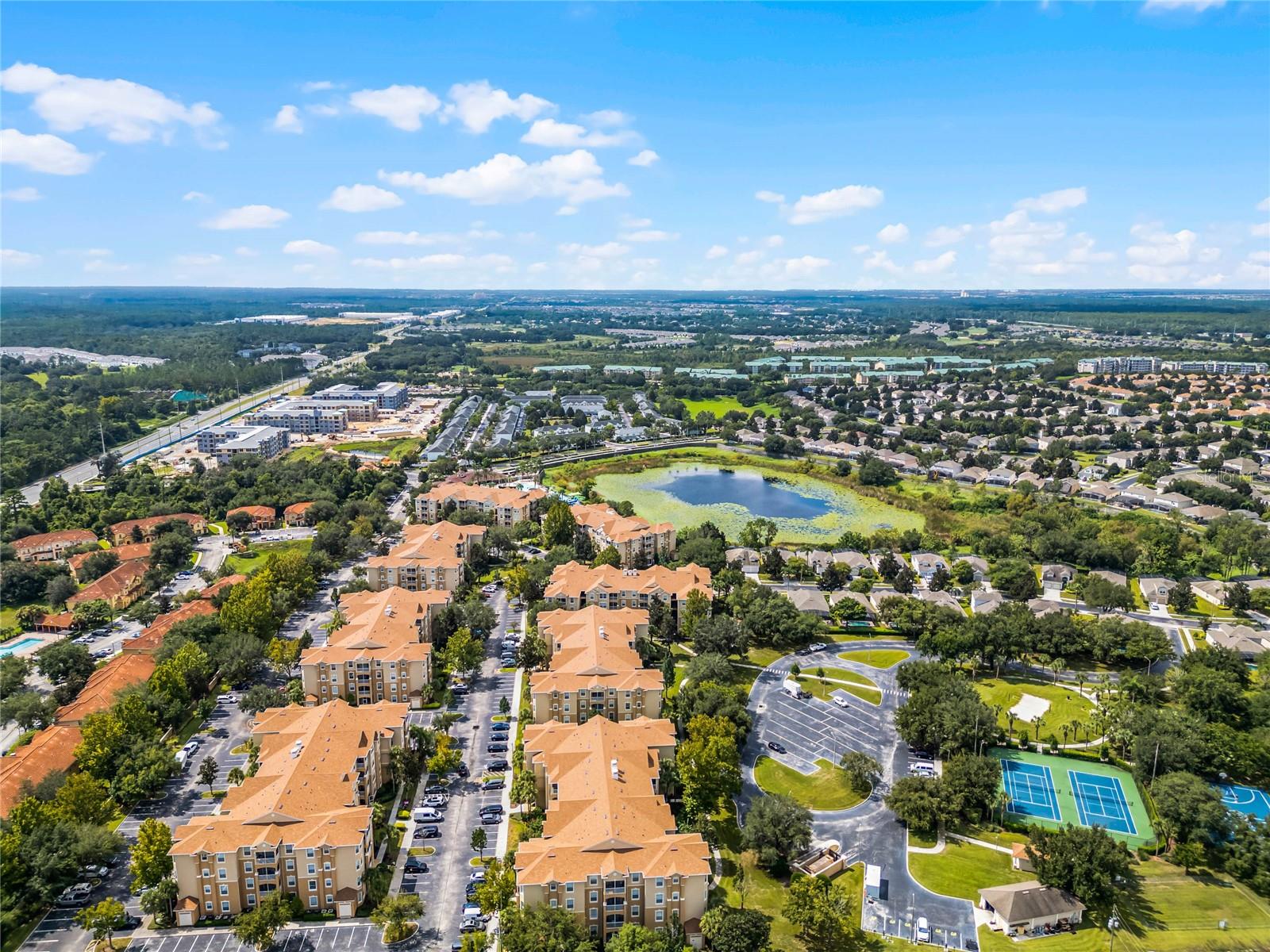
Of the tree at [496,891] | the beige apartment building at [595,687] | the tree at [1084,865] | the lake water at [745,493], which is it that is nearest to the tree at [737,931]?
the tree at [496,891]

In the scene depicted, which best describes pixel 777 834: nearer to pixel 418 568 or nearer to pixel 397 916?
pixel 397 916

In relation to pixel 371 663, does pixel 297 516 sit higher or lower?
higher

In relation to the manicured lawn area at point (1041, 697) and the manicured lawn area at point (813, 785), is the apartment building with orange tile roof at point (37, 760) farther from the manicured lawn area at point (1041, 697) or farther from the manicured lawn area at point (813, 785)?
the manicured lawn area at point (1041, 697)

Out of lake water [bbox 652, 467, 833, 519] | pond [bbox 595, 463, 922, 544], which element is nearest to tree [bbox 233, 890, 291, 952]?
pond [bbox 595, 463, 922, 544]

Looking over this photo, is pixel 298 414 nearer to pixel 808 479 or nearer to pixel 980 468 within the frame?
pixel 808 479

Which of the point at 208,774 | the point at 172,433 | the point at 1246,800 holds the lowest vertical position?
the point at 1246,800

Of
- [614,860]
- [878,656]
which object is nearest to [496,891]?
[614,860]
